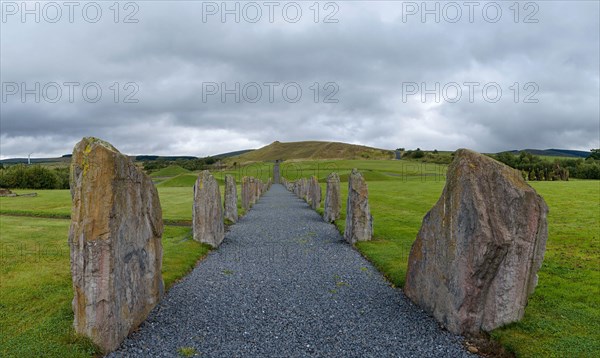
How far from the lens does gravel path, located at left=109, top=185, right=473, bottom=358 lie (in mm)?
7645

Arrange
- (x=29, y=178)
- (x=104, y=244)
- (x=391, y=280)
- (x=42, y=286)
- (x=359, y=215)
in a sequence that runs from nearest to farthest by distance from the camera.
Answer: (x=104, y=244) < (x=42, y=286) < (x=391, y=280) < (x=359, y=215) < (x=29, y=178)

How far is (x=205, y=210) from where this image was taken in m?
17.7

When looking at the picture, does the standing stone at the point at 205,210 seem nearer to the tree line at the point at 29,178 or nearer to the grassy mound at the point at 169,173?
the tree line at the point at 29,178

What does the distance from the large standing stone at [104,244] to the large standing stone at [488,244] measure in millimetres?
6616

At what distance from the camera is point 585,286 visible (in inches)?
426

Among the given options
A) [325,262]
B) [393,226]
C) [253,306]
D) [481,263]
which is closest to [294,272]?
[325,262]

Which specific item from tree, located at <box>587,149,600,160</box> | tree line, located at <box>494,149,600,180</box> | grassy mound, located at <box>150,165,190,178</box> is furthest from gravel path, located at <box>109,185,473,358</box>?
tree, located at <box>587,149,600,160</box>

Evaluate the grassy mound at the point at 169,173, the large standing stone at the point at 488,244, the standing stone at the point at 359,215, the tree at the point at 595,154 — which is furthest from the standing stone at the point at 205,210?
the tree at the point at 595,154

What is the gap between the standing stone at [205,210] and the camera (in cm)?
1731

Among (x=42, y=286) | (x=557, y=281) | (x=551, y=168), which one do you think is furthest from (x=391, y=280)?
(x=551, y=168)

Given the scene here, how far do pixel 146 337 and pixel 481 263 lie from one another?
674 centimetres

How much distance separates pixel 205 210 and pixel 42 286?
7403 millimetres

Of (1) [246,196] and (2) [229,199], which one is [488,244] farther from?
(1) [246,196]

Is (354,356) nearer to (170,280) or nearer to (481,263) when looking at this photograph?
(481,263)
